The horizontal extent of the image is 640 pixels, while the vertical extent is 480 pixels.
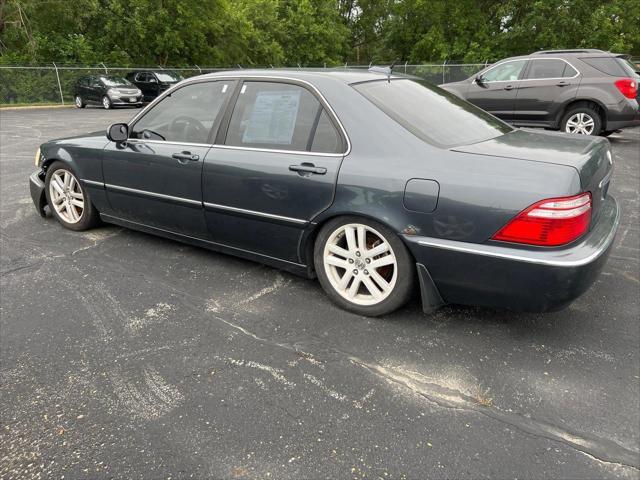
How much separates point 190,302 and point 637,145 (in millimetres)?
Result: 9415

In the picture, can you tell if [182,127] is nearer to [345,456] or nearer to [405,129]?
[405,129]

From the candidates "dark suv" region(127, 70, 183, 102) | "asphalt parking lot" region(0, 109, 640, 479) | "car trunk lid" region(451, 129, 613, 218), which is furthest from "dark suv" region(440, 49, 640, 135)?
"dark suv" region(127, 70, 183, 102)

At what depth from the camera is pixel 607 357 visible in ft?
8.99

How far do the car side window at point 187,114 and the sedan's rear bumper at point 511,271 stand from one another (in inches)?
73.1

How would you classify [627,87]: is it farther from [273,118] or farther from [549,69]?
[273,118]

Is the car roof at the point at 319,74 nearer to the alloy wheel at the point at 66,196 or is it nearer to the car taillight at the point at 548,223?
the car taillight at the point at 548,223

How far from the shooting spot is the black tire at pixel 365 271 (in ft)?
9.61

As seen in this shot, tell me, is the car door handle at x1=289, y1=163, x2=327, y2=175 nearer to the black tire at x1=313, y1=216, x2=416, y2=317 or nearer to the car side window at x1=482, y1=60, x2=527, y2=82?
the black tire at x1=313, y1=216, x2=416, y2=317

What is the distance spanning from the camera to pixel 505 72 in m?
9.80

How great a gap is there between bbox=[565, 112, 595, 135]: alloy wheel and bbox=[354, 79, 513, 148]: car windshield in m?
6.25

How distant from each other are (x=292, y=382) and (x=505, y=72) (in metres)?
9.10

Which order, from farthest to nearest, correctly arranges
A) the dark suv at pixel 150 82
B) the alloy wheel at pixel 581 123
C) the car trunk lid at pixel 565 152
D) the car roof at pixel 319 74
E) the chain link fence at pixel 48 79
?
1. the dark suv at pixel 150 82
2. the chain link fence at pixel 48 79
3. the alloy wheel at pixel 581 123
4. the car roof at pixel 319 74
5. the car trunk lid at pixel 565 152

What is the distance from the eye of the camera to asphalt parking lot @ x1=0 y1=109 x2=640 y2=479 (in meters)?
2.09

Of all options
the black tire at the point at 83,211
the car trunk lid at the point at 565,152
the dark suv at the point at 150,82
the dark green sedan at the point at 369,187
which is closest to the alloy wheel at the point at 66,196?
the black tire at the point at 83,211
